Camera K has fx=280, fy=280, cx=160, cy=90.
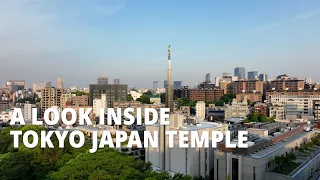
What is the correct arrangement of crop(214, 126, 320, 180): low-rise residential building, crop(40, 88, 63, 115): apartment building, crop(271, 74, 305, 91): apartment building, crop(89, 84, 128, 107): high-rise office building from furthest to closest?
1. crop(271, 74, 305, 91): apartment building
2. crop(89, 84, 128, 107): high-rise office building
3. crop(40, 88, 63, 115): apartment building
4. crop(214, 126, 320, 180): low-rise residential building

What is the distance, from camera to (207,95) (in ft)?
277

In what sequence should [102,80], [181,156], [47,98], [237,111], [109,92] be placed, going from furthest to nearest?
1. [102,80]
2. [109,92]
3. [47,98]
4. [237,111]
5. [181,156]

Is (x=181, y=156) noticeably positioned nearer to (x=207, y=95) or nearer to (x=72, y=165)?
(x=72, y=165)

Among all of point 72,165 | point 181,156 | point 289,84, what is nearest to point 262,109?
point 289,84

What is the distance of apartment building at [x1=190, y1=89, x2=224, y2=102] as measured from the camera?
84.6 metres

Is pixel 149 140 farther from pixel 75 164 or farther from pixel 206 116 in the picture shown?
A: pixel 206 116

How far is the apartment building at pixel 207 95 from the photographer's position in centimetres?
8456

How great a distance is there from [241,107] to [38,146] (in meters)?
40.6

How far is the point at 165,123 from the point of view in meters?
23.2

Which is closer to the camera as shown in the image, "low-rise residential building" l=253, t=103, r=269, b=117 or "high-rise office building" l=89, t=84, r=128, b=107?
"low-rise residential building" l=253, t=103, r=269, b=117

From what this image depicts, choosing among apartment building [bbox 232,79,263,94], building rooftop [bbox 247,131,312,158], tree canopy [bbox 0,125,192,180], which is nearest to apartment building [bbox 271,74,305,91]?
apartment building [bbox 232,79,263,94]

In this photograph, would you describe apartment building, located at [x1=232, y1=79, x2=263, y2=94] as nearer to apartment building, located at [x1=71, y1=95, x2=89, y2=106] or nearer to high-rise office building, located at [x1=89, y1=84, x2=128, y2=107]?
high-rise office building, located at [x1=89, y1=84, x2=128, y2=107]

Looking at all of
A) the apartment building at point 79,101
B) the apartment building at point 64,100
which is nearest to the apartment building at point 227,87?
the apartment building at point 79,101

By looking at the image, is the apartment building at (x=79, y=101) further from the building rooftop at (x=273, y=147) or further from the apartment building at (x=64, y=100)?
the building rooftop at (x=273, y=147)
